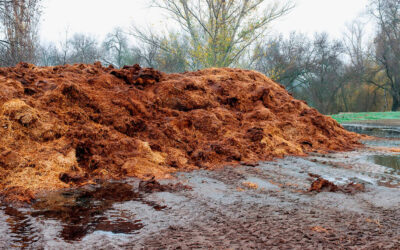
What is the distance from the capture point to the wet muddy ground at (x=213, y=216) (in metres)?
2.23

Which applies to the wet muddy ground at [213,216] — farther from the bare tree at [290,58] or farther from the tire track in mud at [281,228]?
Result: the bare tree at [290,58]

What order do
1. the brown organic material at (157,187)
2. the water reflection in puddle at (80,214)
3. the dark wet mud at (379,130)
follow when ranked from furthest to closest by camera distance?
the dark wet mud at (379,130) < the brown organic material at (157,187) < the water reflection in puddle at (80,214)

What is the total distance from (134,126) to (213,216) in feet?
10.2

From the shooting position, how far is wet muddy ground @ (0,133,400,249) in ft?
7.30

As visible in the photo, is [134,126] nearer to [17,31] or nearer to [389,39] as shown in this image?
[17,31]

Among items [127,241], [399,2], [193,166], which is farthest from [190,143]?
[399,2]

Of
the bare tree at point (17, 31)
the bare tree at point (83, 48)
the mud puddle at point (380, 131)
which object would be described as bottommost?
the mud puddle at point (380, 131)

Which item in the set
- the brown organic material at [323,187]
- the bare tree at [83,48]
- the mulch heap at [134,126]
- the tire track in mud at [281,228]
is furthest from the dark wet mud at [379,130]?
the bare tree at [83,48]

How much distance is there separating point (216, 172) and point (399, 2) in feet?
111

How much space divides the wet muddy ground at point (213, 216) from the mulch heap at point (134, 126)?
0.58 metres

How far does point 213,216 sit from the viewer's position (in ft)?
9.06

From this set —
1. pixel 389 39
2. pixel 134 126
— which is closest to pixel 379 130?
pixel 134 126

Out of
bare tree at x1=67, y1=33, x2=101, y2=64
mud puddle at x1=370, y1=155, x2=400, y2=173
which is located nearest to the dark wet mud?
mud puddle at x1=370, y1=155, x2=400, y2=173

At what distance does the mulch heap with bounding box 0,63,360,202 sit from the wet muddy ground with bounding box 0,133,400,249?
0.58 m
